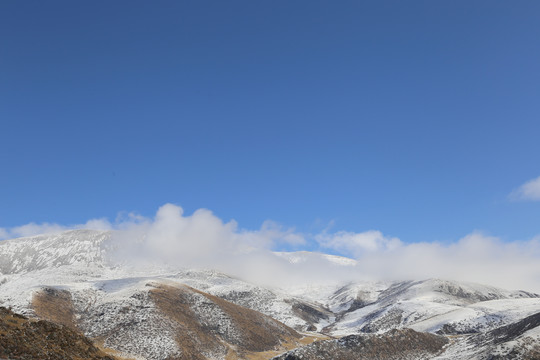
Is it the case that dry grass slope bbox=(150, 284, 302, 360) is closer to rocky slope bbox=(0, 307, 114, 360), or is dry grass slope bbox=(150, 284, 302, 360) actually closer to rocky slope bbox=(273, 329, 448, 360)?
rocky slope bbox=(273, 329, 448, 360)

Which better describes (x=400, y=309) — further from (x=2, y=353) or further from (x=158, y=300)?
(x=2, y=353)

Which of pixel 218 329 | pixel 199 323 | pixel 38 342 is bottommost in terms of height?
pixel 38 342

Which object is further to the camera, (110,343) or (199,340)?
(199,340)

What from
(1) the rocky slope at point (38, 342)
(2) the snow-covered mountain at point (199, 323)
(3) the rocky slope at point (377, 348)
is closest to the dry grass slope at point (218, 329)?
(2) the snow-covered mountain at point (199, 323)

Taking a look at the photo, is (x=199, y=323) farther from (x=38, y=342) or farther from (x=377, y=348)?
(x=38, y=342)

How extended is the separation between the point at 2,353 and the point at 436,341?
6716cm

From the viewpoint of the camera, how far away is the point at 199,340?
70625 mm

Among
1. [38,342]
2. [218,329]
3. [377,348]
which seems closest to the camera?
[38,342]

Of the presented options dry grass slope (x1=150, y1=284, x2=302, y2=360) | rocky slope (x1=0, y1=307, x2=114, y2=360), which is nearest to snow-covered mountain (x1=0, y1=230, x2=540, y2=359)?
dry grass slope (x1=150, y1=284, x2=302, y2=360)

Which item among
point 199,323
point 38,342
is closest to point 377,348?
point 199,323

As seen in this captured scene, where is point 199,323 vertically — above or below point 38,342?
above

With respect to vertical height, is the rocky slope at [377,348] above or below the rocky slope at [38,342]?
below

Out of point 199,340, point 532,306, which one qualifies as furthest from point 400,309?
point 199,340

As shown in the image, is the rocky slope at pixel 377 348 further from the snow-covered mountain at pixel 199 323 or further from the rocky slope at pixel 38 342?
the rocky slope at pixel 38 342
